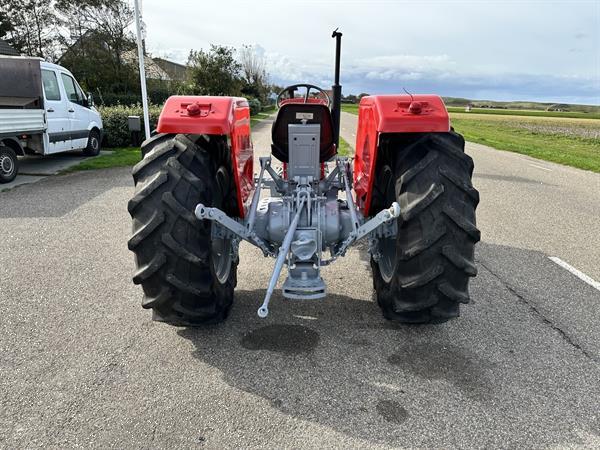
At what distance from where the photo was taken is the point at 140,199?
2844 mm

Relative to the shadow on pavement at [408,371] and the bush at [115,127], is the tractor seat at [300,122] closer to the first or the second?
the shadow on pavement at [408,371]

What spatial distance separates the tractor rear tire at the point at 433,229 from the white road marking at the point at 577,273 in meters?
2.40

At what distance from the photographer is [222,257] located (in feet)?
11.9

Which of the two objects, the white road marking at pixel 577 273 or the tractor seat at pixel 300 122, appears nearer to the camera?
the tractor seat at pixel 300 122

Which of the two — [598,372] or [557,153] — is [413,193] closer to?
[598,372]

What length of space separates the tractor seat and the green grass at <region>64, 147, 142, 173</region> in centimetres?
833

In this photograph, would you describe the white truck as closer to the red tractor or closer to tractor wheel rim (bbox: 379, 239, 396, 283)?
the red tractor

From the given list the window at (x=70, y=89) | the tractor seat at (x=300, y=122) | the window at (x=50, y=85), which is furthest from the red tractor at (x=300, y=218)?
the window at (x=70, y=89)

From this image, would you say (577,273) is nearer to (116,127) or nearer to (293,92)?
(293,92)

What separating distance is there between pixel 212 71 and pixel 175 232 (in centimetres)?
3125

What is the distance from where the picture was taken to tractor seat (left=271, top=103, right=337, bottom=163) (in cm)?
390

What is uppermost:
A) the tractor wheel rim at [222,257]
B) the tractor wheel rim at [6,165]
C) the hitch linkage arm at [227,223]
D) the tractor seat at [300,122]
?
the tractor seat at [300,122]

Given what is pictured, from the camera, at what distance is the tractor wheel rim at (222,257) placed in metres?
3.51

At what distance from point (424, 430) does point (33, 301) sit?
331 cm
